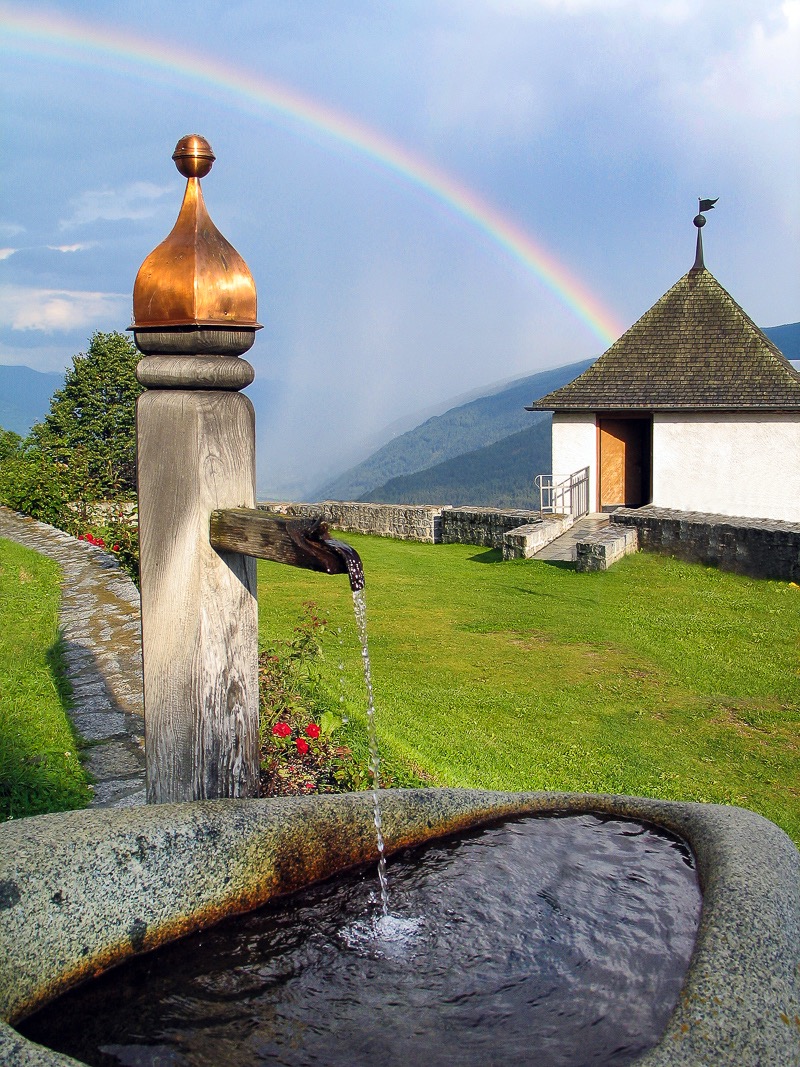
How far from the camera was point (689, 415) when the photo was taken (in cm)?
1970

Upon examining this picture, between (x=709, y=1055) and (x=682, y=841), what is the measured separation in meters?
1.15

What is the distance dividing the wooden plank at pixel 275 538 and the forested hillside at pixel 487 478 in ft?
314

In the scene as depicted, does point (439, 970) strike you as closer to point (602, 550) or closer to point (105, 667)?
point (105, 667)

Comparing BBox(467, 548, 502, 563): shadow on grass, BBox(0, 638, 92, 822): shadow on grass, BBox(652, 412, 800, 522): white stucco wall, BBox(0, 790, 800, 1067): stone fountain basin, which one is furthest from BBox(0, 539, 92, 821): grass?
BBox(652, 412, 800, 522): white stucco wall

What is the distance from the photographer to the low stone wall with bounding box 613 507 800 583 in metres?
12.4

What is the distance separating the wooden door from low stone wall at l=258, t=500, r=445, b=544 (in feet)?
13.9

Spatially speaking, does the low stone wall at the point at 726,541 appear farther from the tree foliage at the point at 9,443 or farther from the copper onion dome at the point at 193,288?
the tree foliage at the point at 9,443

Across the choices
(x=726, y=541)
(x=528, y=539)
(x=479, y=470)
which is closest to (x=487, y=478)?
(x=479, y=470)

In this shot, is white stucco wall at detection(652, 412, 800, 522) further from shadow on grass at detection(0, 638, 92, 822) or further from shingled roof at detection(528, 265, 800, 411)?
shadow on grass at detection(0, 638, 92, 822)

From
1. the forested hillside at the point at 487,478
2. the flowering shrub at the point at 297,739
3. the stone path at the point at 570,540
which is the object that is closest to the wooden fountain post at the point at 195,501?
the flowering shrub at the point at 297,739

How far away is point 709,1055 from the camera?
1607 mm

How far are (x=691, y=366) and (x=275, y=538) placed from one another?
19521 millimetres

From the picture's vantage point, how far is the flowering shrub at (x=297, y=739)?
4465 mm

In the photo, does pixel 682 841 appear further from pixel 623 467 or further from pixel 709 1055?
pixel 623 467
